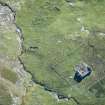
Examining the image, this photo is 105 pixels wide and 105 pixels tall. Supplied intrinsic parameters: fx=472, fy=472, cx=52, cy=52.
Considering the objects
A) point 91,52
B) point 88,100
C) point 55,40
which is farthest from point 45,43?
point 88,100

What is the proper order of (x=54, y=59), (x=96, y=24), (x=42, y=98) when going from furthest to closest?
(x=96, y=24) < (x=54, y=59) < (x=42, y=98)

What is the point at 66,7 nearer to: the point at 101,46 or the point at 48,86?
the point at 101,46

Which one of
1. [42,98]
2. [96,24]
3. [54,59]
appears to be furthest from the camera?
[96,24]

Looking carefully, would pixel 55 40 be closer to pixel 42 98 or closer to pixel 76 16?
pixel 76 16

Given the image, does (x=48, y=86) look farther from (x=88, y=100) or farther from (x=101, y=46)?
(x=101, y=46)

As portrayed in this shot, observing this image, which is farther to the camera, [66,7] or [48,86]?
[66,7]

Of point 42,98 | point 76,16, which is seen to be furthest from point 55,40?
point 42,98

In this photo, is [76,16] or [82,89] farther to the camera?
[76,16]
